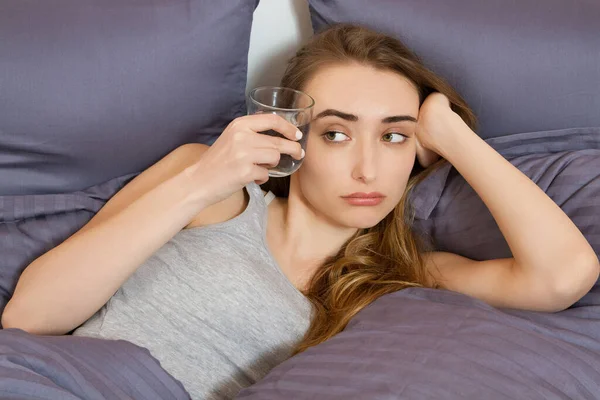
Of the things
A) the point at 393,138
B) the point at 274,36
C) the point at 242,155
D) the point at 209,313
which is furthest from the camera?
the point at 274,36

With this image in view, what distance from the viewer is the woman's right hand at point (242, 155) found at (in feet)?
4.18

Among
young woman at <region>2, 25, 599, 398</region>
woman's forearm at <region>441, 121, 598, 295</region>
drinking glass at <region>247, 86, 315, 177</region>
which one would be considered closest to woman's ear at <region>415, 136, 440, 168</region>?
young woman at <region>2, 25, 599, 398</region>

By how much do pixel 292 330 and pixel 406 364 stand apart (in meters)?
0.33

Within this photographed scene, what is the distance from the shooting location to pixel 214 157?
134 centimetres

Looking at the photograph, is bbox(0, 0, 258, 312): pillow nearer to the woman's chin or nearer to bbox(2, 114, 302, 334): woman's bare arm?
bbox(2, 114, 302, 334): woman's bare arm

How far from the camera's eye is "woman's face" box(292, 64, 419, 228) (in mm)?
1478

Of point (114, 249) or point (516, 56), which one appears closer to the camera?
point (114, 249)

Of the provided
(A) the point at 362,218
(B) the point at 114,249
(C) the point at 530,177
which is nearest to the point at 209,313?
(B) the point at 114,249

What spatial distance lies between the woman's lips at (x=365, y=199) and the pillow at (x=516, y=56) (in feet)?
1.10

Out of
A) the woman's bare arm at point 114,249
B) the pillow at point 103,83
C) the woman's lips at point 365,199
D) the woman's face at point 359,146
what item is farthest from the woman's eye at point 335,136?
the pillow at point 103,83

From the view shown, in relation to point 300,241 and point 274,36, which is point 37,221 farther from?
point 274,36

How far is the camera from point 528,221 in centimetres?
142

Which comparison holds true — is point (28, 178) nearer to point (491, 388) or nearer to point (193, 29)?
point (193, 29)

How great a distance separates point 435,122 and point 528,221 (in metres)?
0.27
